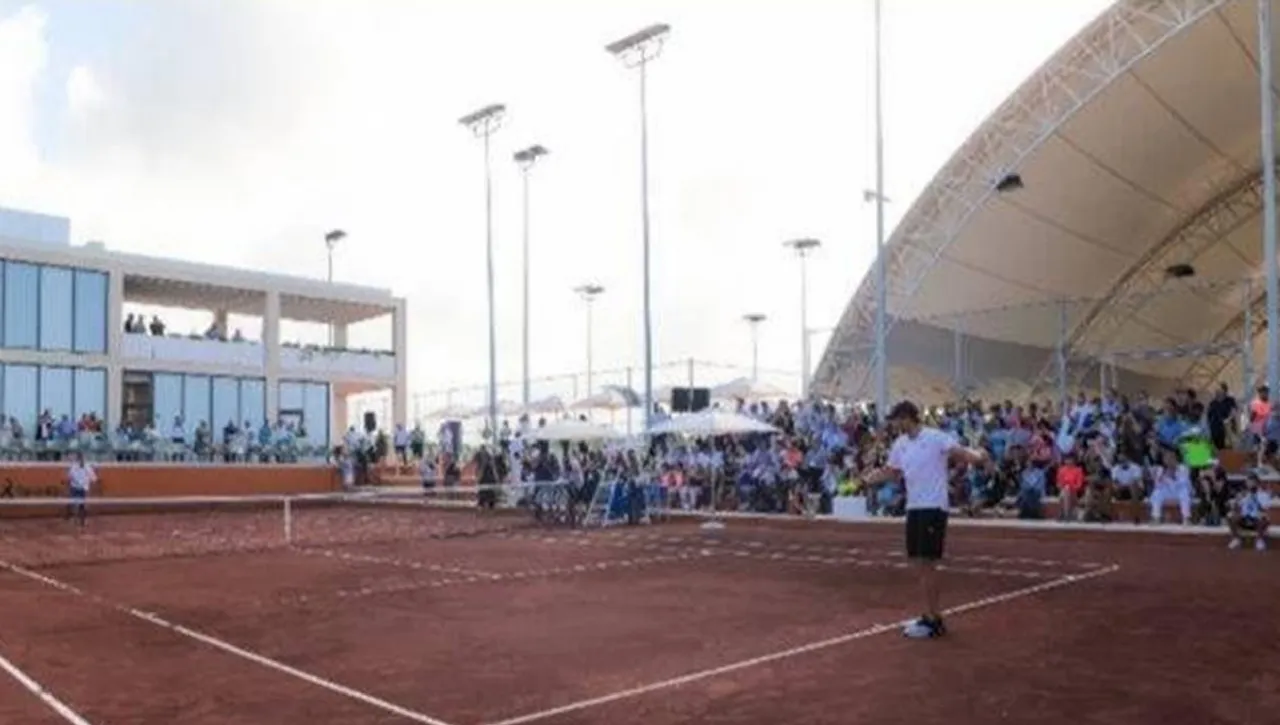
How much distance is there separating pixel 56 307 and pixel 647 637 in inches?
1619

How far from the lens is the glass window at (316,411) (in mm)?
54719

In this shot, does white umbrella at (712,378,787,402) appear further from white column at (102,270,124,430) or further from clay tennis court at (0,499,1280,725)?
white column at (102,270,124,430)

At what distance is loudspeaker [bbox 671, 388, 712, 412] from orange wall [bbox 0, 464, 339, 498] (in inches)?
626

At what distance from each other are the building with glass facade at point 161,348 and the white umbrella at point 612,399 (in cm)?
1750

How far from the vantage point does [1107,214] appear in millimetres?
40031

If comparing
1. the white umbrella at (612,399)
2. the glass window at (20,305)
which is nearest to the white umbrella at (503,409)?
the white umbrella at (612,399)

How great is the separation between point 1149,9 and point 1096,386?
12.1 metres

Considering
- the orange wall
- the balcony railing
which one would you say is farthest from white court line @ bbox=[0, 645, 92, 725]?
the balcony railing

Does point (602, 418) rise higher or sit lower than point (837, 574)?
higher

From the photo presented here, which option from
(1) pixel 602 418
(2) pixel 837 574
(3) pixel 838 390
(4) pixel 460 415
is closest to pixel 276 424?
(4) pixel 460 415

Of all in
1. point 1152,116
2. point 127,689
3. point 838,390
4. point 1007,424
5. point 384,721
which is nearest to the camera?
point 384,721

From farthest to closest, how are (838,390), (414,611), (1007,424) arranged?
(838,390), (1007,424), (414,611)

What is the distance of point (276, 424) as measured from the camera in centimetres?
5038

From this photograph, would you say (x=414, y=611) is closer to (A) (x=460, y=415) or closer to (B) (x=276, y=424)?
(A) (x=460, y=415)
